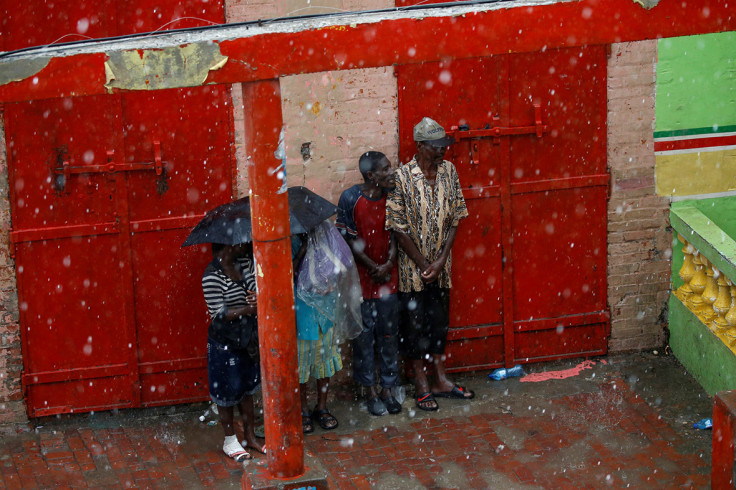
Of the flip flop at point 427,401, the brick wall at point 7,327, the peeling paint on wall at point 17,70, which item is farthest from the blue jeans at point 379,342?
the peeling paint on wall at point 17,70

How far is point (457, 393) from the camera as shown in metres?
7.89

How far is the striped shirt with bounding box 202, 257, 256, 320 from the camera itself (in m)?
6.89

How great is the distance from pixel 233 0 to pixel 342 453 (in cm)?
343

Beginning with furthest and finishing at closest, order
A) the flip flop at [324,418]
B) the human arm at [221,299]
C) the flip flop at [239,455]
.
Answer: the flip flop at [324,418], the flip flop at [239,455], the human arm at [221,299]

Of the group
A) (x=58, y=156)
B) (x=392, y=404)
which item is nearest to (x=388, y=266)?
(x=392, y=404)

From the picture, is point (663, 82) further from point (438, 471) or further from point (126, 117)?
point (126, 117)

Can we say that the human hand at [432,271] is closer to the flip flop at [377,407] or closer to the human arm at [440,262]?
the human arm at [440,262]

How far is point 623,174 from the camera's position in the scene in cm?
804

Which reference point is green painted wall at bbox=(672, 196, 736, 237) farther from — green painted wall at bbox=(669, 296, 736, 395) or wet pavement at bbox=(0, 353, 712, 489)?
wet pavement at bbox=(0, 353, 712, 489)

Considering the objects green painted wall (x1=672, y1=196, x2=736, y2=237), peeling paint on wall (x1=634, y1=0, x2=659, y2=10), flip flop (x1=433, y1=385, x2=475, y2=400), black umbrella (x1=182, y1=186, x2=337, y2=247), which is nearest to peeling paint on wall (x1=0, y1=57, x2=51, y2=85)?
black umbrella (x1=182, y1=186, x2=337, y2=247)

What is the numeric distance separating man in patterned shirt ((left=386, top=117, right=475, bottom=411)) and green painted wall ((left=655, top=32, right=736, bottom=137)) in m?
1.93

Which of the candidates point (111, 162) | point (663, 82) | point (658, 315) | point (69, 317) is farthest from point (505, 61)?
point (69, 317)

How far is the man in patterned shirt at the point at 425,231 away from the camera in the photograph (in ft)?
24.3

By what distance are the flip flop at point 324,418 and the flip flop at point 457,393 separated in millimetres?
917
